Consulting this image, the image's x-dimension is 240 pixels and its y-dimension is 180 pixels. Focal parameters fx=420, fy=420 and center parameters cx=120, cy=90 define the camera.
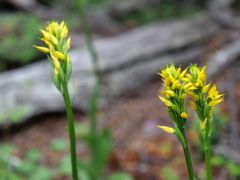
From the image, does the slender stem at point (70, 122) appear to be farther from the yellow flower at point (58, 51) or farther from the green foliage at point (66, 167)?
the green foliage at point (66, 167)

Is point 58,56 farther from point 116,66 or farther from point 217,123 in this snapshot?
point 116,66

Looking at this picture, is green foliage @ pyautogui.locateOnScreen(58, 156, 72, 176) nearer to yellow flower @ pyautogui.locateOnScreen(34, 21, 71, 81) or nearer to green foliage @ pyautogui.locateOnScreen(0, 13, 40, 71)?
yellow flower @ pyautogui.locateOnScreen(34, 21, 71, 81)

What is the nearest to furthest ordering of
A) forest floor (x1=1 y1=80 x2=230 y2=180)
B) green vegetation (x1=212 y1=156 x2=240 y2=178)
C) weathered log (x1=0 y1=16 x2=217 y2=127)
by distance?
green vegetation (x1=212 y1=156 x2=240 y2=178) < forest floor (x1=1 y1=80 x2=230 y2=180) < weathered log (x1=0 y1=16 x2=217 y2=127)

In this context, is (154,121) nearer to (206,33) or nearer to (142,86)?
(142,86)

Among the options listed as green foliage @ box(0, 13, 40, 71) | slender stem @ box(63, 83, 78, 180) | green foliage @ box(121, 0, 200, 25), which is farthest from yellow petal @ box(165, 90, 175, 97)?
green foliage @ box(121, 0, 200, 25)

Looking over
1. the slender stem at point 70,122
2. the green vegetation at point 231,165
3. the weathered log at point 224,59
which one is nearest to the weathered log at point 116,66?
the weathered log at point 224,59

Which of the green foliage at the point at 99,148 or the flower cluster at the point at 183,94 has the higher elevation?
the green foliage at the point at 99,148
